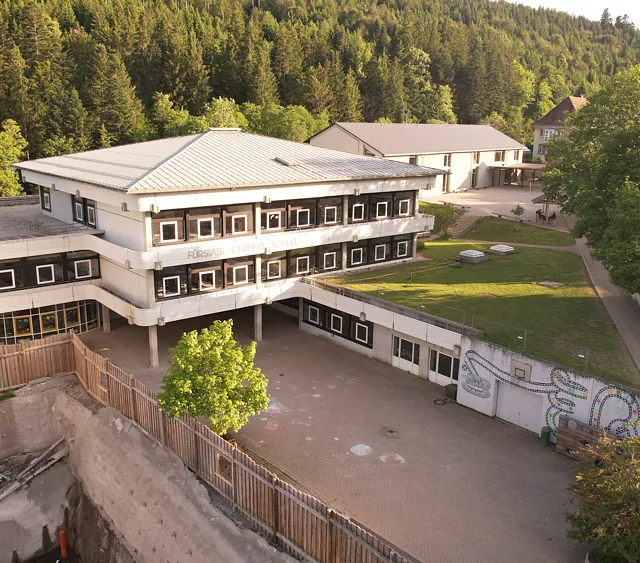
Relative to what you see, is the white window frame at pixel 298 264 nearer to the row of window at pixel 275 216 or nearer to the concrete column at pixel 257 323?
the row of window at pixel 275 216

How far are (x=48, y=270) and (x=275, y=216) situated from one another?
11.2 metres

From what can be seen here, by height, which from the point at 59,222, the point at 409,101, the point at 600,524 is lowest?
the point at 600,524

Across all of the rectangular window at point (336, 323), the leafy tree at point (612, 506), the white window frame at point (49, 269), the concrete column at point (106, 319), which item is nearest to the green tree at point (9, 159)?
the concrete column at point (106, 319)

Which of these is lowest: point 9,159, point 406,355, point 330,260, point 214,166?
point 406,355

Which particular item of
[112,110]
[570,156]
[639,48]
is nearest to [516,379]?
[570,156]

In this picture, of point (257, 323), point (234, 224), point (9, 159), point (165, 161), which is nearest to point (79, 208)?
point (165, 161)

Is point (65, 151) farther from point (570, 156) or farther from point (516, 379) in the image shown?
point (516, 379)

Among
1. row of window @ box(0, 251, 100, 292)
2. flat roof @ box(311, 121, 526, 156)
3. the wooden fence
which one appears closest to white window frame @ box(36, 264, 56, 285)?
row of window @ box(0, 251, 100, 292)

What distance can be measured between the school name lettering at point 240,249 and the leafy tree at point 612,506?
1790cm

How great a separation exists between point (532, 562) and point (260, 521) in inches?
279

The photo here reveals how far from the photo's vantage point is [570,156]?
3566 cm

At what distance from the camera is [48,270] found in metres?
28.1

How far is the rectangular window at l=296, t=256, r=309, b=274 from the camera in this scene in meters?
31.3

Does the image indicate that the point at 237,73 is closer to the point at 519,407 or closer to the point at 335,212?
the point at 335,212
